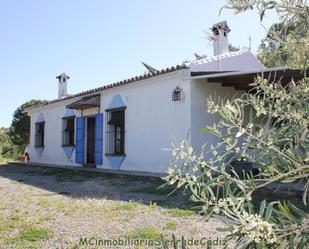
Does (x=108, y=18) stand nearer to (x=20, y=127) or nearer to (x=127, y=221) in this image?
(x=127, y=221)

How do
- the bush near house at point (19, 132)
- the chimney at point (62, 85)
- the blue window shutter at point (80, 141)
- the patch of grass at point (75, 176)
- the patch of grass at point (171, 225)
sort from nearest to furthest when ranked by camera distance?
the patch of grass at point (171, 225) < the patch of grass at point (75, 176) < the blue window shutter at point (80, 141) < the chimney at point (62, 85) < the bush near house at point (19, 132)

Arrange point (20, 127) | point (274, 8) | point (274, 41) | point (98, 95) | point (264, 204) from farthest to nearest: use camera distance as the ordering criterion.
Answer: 1. point (20, 127)
2. point (98, 95)
3. point (274, 41)
4. point (274, 8)
5. point (264, 204)

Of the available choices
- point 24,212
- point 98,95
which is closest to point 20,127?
point 98,95

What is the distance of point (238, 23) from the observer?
1.80m

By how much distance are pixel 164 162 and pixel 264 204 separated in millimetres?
8517

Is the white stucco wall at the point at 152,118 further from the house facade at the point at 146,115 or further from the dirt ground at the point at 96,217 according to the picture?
the dirt ground at the point at 96,217

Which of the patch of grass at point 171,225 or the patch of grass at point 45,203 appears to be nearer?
the patch of grass at point 171,225

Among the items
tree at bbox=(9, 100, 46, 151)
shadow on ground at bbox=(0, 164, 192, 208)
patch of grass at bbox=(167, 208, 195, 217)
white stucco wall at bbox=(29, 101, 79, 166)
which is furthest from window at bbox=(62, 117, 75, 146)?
tree at bbox=(9, 100, 46, 151)

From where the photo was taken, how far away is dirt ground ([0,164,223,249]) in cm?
394

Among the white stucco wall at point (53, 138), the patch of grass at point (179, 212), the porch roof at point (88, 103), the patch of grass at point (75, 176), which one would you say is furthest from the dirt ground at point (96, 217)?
the white stucco wall at point (53, 138)

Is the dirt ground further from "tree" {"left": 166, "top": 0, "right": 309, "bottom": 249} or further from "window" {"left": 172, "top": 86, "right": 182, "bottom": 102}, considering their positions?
"window" {"left": 172, "top": 86, "right": 182, "bottom": 102}

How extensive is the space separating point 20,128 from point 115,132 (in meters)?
15.9

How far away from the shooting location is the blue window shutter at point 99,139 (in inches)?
491

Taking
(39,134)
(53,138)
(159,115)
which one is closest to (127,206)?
(159,115)
